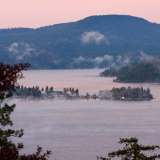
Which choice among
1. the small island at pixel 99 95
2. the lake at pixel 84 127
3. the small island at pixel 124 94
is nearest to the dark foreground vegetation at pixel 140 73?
the small island at pixel 99 95

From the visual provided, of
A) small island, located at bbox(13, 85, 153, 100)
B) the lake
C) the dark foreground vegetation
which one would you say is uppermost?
the dark foreground vegetation

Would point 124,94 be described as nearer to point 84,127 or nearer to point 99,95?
point 99,95

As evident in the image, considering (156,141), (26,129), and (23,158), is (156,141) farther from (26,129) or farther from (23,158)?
(23,158)

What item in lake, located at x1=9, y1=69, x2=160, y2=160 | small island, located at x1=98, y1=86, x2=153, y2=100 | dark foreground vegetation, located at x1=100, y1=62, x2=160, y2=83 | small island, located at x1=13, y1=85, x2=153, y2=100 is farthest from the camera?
dark foreground vegetation, located at x1=100, y1=62, x2=160, y2=83

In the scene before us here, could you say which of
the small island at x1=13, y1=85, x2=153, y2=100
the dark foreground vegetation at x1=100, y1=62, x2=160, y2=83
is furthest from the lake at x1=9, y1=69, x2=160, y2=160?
the dark foreground vegetation at x1=100, y1=62, x2=160, y2=83

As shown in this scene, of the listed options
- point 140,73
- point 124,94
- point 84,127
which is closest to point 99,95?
point 124,94

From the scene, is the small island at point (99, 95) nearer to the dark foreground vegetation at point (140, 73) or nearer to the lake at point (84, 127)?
the lake at point (84, 127)

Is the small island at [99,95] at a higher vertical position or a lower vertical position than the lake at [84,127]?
higher

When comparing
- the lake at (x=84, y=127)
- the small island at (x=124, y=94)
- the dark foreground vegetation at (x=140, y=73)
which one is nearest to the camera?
the lake at (x=84, y=127)

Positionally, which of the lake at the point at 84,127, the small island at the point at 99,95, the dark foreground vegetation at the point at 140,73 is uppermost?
the dark foreground vegetation at the point at 140,73

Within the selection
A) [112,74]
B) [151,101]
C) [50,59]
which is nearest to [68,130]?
[151,101]

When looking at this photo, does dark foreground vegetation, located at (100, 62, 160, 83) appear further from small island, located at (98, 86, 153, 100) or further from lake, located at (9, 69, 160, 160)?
lake, located at (9, 69, 160, 160)

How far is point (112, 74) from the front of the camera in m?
120

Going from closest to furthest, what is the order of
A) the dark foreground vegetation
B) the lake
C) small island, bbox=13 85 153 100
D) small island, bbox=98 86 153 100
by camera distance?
the lake < small island, bbox=13 85 153 100 < small island, bbox=98 86 153 100 < the dark foreground vegetation
